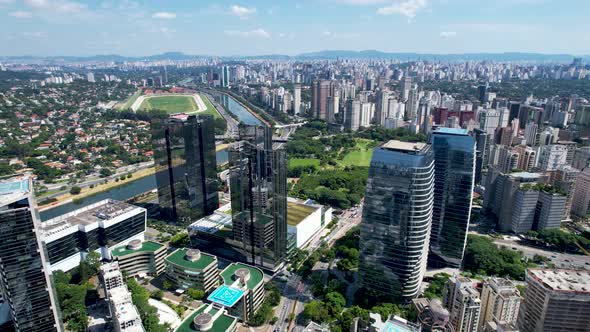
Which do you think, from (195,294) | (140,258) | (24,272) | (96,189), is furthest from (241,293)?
(96,189)

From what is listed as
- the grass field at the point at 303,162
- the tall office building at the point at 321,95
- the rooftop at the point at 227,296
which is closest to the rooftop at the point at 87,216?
the rooftop at the point at 227,296

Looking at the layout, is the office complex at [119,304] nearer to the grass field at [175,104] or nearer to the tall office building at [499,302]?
the tall office building at [499,302]

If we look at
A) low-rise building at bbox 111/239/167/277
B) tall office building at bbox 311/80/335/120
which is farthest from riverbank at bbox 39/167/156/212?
tall office building at bbox 311/80/335/120

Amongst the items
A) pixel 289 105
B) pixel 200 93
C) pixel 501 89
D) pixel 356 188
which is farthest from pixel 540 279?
pixel 200 93

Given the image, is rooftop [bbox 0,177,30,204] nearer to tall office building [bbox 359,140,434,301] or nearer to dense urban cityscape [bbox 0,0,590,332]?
dense urban cityscape [bbox 0,0,590,332]

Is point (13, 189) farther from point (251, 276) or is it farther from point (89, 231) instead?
point (251, 276)

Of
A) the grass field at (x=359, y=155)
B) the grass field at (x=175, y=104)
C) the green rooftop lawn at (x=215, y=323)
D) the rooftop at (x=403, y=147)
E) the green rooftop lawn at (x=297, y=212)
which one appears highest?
the rooftop at (x=403, y=147)
